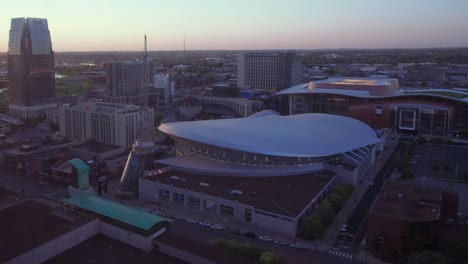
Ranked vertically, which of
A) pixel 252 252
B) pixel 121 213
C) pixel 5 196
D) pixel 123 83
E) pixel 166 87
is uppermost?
pixel 123 83

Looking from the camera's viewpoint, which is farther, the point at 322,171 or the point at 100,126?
the point at 100,126

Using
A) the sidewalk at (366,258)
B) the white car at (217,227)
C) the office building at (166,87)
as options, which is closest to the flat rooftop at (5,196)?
the white car at (217,227)

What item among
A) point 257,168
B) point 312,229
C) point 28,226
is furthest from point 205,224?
point 28,226

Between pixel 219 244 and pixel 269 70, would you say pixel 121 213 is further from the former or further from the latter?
pixel 269 70

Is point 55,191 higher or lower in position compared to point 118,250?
lower

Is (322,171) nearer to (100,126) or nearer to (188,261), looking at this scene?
(188,261)

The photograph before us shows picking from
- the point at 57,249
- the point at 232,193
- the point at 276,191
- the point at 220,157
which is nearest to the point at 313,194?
the point at 276,191

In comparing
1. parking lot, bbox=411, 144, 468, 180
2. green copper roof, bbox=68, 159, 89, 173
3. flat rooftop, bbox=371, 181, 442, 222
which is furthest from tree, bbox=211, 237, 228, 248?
parking lot, bbox=411, 144, 468, 180

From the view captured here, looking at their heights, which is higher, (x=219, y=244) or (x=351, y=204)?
(x=219, y=244)

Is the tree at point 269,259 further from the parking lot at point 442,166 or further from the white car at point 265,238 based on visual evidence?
the parking lot at point 442,166
